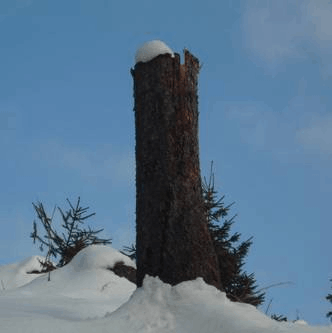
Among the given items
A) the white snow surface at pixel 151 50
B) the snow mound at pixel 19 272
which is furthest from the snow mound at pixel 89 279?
the white snow surface at pixel 151 50

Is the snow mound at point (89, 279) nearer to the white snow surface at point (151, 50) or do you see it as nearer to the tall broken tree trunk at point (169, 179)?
the tall broken tree trunk at point (169, 179)

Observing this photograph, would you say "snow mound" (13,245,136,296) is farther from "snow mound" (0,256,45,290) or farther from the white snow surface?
the white snow surface

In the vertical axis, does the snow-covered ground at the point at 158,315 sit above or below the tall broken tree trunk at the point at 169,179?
below

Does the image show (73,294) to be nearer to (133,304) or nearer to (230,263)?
(133,304)

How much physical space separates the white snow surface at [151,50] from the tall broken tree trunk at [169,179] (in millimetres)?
65

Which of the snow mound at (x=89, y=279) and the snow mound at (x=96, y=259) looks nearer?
the snow mound at (x=89, y=279)

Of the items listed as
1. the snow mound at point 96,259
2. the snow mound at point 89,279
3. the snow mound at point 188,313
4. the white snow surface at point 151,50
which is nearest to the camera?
the snow mound at point 188,313

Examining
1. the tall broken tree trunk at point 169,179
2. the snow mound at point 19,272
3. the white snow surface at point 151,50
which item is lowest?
the tall broken tree trunk at point 169,179

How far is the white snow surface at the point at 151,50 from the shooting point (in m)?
5.75

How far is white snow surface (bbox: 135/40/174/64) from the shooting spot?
5.75 meters

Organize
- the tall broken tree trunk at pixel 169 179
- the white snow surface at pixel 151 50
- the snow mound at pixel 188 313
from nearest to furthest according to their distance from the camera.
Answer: the snow mound at pixel 188 313, the tall broken tree trunk at pixel 169 179, the white snow surface at pixel 151 50

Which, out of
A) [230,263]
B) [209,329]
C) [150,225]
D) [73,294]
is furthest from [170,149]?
[230,263]

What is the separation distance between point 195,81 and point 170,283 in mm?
2238

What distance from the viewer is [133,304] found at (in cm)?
495
